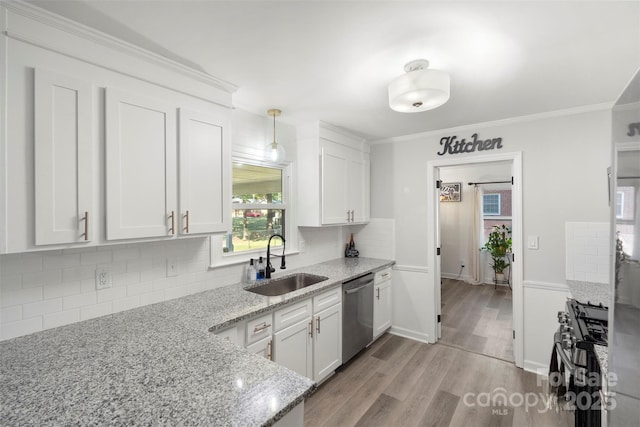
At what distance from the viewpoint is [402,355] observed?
3021 millimetres

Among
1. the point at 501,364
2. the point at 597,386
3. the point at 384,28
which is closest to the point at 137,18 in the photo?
the point at 384,28

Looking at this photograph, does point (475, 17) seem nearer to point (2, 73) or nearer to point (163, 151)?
point (163, 151)

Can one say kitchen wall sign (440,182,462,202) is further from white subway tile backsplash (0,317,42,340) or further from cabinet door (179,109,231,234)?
white subway tile backsplash (0,317,42,340)

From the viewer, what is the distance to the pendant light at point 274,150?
103 inches

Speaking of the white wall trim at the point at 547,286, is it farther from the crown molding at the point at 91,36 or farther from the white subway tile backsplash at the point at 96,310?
the white subway tile backsplash at the point at 96,310

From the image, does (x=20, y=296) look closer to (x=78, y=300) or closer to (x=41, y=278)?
(x=41, y=278)

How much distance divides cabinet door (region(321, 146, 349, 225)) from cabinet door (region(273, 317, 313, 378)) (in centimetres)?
114

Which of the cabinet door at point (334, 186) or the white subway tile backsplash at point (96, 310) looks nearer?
the white subway tile backsplash at point (96, 310)

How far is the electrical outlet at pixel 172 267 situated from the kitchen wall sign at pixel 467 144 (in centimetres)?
298

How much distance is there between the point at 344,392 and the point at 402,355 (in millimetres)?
923

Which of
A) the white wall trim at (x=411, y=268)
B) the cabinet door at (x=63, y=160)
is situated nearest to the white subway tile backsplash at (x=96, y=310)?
the cabinet door at (x=63, y=160)

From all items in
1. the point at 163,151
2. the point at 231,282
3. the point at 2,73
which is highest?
the point at 2,73

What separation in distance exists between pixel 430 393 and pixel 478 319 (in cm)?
203

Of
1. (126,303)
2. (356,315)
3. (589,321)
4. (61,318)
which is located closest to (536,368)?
(589,321)
